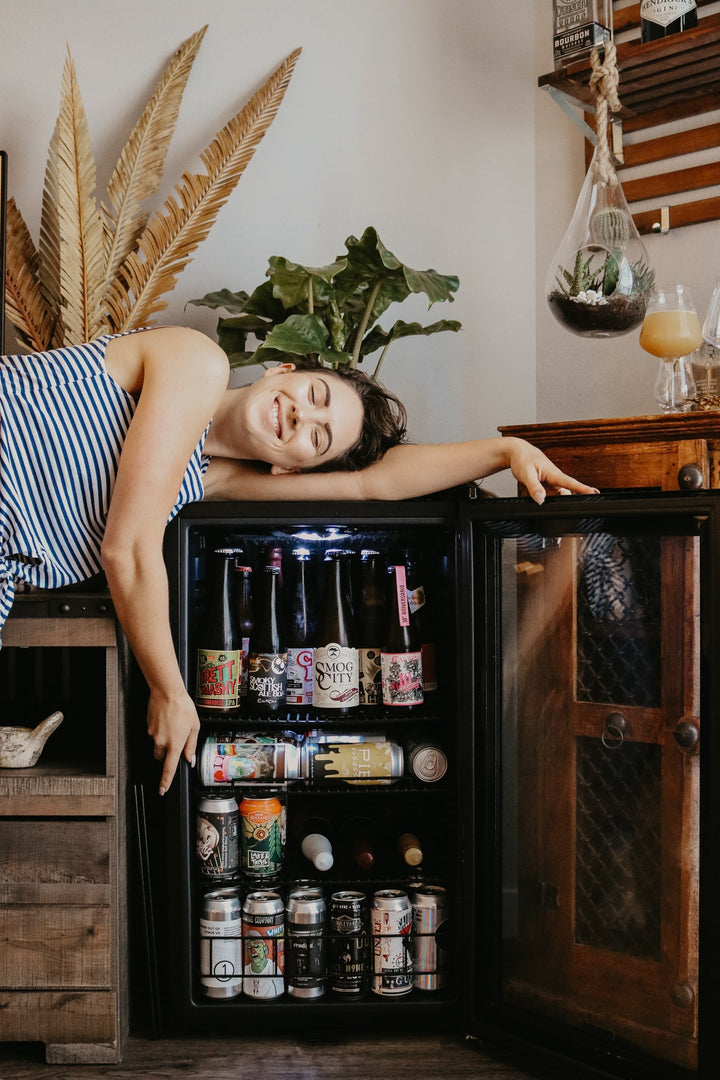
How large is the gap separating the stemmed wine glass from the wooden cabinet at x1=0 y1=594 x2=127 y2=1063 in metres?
1.13

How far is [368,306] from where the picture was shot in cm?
205

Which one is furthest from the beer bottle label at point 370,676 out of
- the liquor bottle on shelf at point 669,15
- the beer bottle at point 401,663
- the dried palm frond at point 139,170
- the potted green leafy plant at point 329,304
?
the liquor bottle on shelf at point 669,15

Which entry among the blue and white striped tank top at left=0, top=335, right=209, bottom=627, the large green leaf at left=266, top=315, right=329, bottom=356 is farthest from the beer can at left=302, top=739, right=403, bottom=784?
the large green leaf at left=266, top=315, right=329, bottom=356

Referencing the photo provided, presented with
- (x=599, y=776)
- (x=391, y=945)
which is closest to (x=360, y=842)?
(x=391, y=945)

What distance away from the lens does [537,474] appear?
5.36 ft

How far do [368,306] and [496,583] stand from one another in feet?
2.48

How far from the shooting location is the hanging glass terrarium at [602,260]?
181 cm

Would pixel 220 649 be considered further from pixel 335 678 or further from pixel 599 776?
pixel 599 776

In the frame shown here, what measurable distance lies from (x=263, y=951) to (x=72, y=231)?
5.18 ft

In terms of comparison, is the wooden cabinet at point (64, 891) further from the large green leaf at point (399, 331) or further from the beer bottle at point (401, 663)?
the large green leaf at point (399, 331)

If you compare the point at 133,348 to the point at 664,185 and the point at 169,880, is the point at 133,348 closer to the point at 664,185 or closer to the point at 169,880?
the point at 169,880

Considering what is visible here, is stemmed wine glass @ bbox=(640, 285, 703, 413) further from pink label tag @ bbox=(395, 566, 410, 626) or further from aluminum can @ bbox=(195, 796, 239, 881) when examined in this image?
aluminum can @ bbox=(195, 796, 239, 881)

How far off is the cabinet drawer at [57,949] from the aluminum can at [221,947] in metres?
0.19

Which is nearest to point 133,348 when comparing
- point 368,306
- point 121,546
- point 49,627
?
point 121,546
